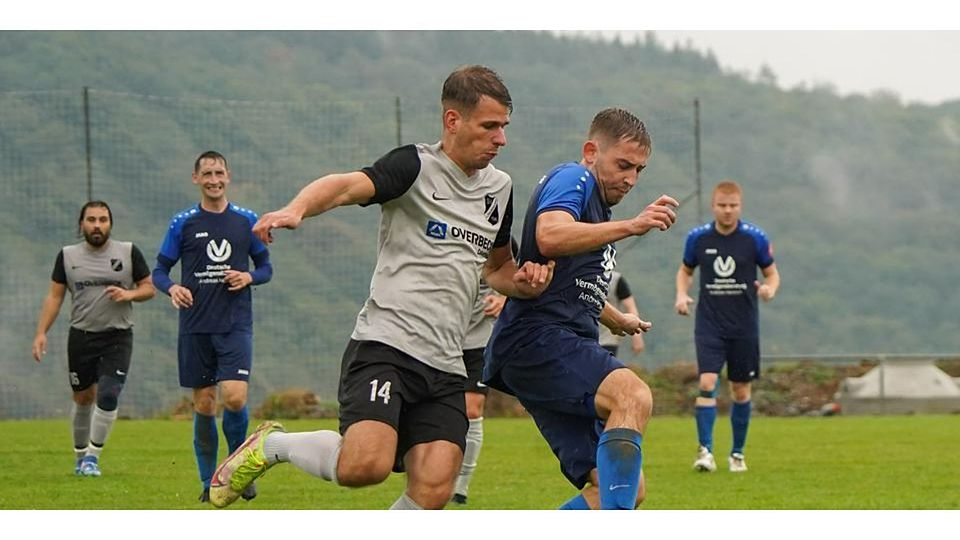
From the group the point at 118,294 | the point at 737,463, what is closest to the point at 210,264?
the point at 118,294

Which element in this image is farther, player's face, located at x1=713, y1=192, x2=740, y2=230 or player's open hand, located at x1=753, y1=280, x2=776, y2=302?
player's face, located at x1=713, y1=192, x2=740, y2=230

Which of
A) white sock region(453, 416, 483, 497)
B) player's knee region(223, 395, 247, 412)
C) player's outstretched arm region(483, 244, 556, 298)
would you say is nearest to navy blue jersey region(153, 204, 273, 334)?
player's knee region(223, 395, 247, 412)

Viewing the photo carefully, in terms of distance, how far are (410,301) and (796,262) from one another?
2396 centimetres

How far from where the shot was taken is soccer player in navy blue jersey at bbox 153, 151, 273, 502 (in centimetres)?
1019

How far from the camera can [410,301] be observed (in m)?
6.39

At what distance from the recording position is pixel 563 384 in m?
6.61

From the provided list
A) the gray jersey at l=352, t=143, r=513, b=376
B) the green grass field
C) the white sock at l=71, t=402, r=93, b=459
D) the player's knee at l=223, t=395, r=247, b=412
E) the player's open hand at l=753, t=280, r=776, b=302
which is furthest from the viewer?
the player's open hand at l=753, t=280, r=776, b=302

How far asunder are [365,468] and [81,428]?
21.1 ft

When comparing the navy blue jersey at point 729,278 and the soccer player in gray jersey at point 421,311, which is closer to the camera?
the soccer player in gray jersey at point 421,311

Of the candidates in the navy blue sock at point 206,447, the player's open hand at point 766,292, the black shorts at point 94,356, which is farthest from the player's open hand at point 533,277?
the black shorts at point 94,356

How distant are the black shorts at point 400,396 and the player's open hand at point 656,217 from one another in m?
1.02

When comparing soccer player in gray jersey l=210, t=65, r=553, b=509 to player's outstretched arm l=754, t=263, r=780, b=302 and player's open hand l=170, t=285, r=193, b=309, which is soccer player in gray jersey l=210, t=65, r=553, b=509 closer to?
player's open hand l=170, t=285, r=193, b=309

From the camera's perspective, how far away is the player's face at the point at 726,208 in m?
13.0

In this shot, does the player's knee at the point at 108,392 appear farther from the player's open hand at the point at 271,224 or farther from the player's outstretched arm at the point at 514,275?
the player's open hand at the point at 271,224
